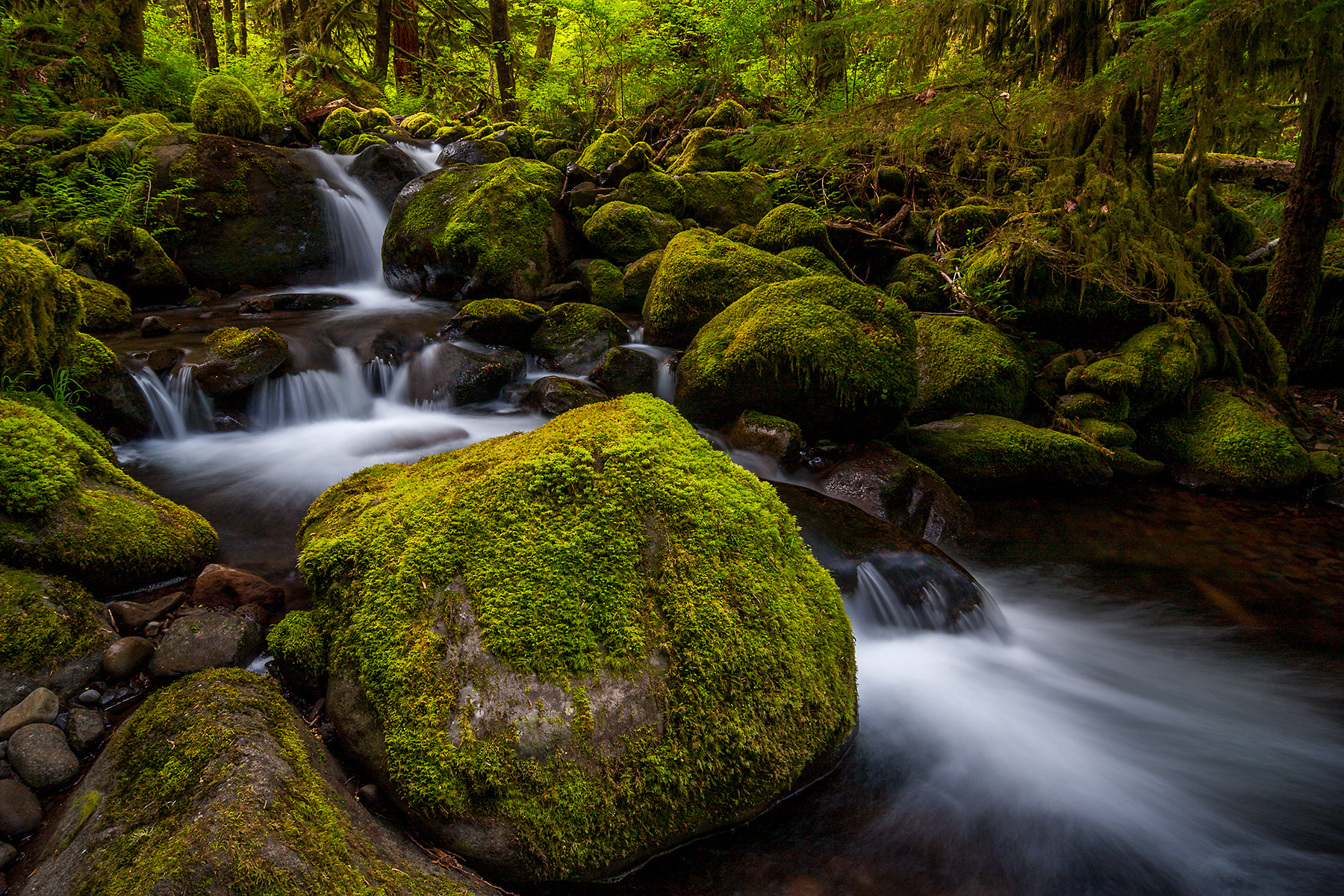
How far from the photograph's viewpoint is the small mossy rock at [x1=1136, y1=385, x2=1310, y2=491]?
21.8 feet

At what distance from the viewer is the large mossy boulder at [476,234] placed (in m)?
9.44

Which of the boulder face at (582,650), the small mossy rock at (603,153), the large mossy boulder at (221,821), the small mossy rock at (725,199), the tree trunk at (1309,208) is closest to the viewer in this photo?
the large mossy boulder at (221,821)

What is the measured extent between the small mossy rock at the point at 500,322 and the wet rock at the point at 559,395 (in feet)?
3.55

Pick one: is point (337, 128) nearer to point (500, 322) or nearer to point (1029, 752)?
point (500, 322)

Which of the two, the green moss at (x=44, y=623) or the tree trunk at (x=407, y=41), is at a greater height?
the tree trunk at (x=407, y=41)

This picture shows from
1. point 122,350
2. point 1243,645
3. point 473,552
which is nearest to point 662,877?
point 473,552

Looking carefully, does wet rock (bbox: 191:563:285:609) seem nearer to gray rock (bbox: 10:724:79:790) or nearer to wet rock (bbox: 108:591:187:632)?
wet rock (bbox: 108:591:187:632)

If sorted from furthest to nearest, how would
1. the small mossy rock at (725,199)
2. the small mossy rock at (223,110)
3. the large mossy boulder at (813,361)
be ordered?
the small mossy rock at (223,110) → the small mossy rock at (725,199) → the large mossy boulder at (813,361)

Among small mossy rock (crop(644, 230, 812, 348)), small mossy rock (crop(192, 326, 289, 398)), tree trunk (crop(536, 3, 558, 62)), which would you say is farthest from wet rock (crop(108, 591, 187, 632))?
tree trunk (crop(536, 3, 558, 62))

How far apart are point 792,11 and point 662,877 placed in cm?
1667

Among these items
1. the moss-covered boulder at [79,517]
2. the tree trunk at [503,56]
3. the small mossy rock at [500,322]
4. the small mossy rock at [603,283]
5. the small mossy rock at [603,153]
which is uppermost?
the tree trunk at [503,56]

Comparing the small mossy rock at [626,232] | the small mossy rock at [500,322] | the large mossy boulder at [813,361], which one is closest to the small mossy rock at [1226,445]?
the large mossy boulder at [813,361]

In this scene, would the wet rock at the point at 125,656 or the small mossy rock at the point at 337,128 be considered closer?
the wet rock at the point at 125,656

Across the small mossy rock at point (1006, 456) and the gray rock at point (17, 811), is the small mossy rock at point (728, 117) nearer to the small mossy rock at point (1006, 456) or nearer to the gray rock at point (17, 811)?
the small mossy rock at point (1006, 456)
